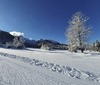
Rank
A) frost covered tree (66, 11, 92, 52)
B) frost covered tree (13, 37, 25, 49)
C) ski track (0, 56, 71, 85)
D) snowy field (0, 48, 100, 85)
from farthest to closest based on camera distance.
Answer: frost covered tree (13, 37, 25, 49), frost covered tree (66, 11, 92, 52), snowy field (0, 48, 100, 85), ski track (0, 56, 71, 85)

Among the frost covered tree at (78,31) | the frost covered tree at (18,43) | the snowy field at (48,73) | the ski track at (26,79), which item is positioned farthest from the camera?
the frost covered tree at (18,43)

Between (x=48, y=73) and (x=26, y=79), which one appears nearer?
(x=26, y=79)

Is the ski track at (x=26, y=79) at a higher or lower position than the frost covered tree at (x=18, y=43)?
lower

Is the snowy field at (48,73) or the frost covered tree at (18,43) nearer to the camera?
the snowy field at (48,73)

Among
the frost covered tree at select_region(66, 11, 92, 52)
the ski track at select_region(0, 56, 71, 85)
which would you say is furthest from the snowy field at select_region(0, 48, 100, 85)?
the frost covered tree at select_region(66, 11, 92, 52)

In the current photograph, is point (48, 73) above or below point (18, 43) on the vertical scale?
below

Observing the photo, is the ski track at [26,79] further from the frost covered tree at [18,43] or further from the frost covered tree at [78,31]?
the frost covered tree at [18,43]

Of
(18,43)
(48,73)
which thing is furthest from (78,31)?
(18,43)

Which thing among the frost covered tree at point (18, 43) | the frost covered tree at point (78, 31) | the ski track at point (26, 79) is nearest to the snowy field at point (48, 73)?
the ski track at point (26, 79)

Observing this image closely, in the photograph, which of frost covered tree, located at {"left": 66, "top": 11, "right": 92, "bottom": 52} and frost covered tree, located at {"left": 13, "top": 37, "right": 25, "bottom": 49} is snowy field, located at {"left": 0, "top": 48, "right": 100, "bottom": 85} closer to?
frost covered tree, located at {"left": 66, "top": 11, "right": 92, "bottom": 52}

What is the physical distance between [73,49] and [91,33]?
17.1ft

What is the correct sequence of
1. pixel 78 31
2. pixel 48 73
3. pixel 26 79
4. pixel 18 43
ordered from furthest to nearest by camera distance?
1. pixel 18 43
2. pixel 78 31
3. pixel 48 73
4. pixel 26 79

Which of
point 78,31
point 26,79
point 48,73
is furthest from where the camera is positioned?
point 78,31

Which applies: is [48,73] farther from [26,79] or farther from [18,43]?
[18,43]
